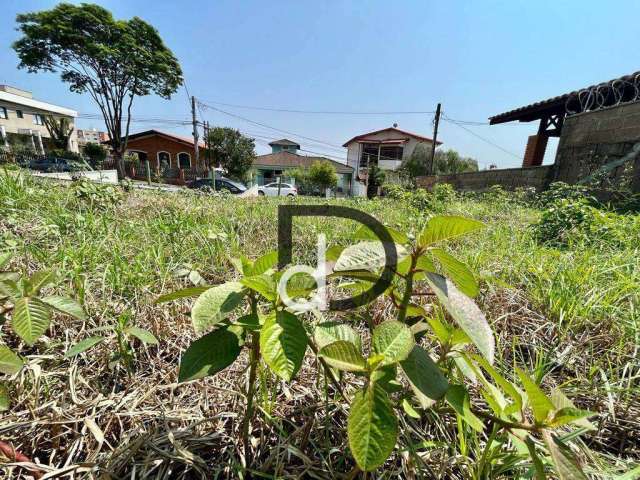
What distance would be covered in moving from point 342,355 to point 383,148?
32.9m

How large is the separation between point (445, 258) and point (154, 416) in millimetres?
826

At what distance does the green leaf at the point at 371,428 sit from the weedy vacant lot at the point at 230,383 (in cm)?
23

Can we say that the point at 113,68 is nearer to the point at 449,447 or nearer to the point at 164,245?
the point at 164,245

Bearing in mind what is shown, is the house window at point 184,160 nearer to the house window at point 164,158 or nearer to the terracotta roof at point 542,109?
the house window at point 164,158

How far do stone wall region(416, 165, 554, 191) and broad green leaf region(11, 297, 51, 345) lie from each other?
864cm

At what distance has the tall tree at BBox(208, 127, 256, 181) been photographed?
26.9 meters

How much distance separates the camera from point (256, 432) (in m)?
0.75

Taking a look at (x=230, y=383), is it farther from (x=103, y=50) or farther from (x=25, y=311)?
(x=103, y=50)

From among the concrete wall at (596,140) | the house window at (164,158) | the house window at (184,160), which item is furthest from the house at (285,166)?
the concrete wall at (596,140)

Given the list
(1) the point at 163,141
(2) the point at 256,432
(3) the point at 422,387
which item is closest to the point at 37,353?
(2) the point at 256,432

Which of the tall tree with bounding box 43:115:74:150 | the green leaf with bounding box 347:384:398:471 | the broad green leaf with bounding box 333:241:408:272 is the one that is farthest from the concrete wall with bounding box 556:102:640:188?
the tall tree with bounding box 43:115:74:150

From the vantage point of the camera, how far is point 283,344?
0.45 metres

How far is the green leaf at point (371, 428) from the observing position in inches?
14.7

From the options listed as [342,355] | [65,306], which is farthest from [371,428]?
[65,306]
